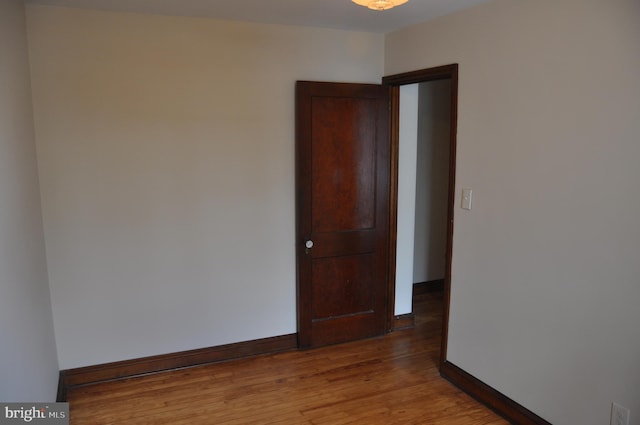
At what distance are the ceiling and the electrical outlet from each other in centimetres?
225

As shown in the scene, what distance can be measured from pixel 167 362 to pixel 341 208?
1.71 metres

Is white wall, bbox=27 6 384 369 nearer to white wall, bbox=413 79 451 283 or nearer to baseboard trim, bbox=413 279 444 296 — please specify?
white wall, bbox=413 79 451 283

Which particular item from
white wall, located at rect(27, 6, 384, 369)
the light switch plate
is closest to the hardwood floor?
white wall, located at rect(27, 6, 384, 369)

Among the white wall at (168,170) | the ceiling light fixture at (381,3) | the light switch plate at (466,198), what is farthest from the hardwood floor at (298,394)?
the ceiling light fixture at (381,3)

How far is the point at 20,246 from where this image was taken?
2.05 metres

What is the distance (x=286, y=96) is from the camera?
11.1 feet

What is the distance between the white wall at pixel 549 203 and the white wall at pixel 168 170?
1.26m

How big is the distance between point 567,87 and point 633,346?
1249 mm

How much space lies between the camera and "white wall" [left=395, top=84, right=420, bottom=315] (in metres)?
3.80

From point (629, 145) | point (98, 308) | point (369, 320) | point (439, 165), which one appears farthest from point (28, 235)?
point (439, 165)

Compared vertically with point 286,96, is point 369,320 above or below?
below

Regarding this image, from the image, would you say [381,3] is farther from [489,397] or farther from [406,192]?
[489,397]

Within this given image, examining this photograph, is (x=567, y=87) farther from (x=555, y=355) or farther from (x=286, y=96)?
(x=286, y=96)

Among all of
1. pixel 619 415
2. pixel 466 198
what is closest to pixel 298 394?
pixel 466 198
